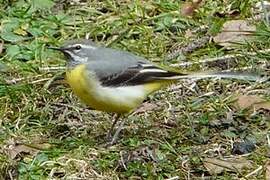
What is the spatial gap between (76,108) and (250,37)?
1710 millimetres

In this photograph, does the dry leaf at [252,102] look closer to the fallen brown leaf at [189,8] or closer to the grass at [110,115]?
the grass at [110,115]

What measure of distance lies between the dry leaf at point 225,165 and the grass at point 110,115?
4cm

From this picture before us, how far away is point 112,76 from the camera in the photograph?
6574 millimetres

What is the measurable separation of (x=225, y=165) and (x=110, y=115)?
3.82ft

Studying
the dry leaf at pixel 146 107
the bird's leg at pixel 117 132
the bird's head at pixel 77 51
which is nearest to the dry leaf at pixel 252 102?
the dry leaf at pixel 146 107

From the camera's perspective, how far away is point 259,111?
7.00 metres

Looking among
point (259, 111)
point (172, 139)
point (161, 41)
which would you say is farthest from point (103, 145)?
point (161, 41)

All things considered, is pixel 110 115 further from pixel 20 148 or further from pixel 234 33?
pixel 234 33

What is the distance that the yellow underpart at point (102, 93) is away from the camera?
254 inches

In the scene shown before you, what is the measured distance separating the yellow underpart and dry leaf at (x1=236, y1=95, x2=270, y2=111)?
2.73ft

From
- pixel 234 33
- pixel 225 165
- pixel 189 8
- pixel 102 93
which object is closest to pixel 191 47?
pixel 234 33

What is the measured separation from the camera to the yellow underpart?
6461 mm

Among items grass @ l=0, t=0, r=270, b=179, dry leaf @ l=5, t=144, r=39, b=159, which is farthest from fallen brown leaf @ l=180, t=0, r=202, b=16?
dry leaf @ l=5, t=144, r=39, b=159

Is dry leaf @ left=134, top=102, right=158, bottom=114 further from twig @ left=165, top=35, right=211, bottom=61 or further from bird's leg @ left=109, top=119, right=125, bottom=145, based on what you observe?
twig @ left=165, top=35, right=211, bottom=61
